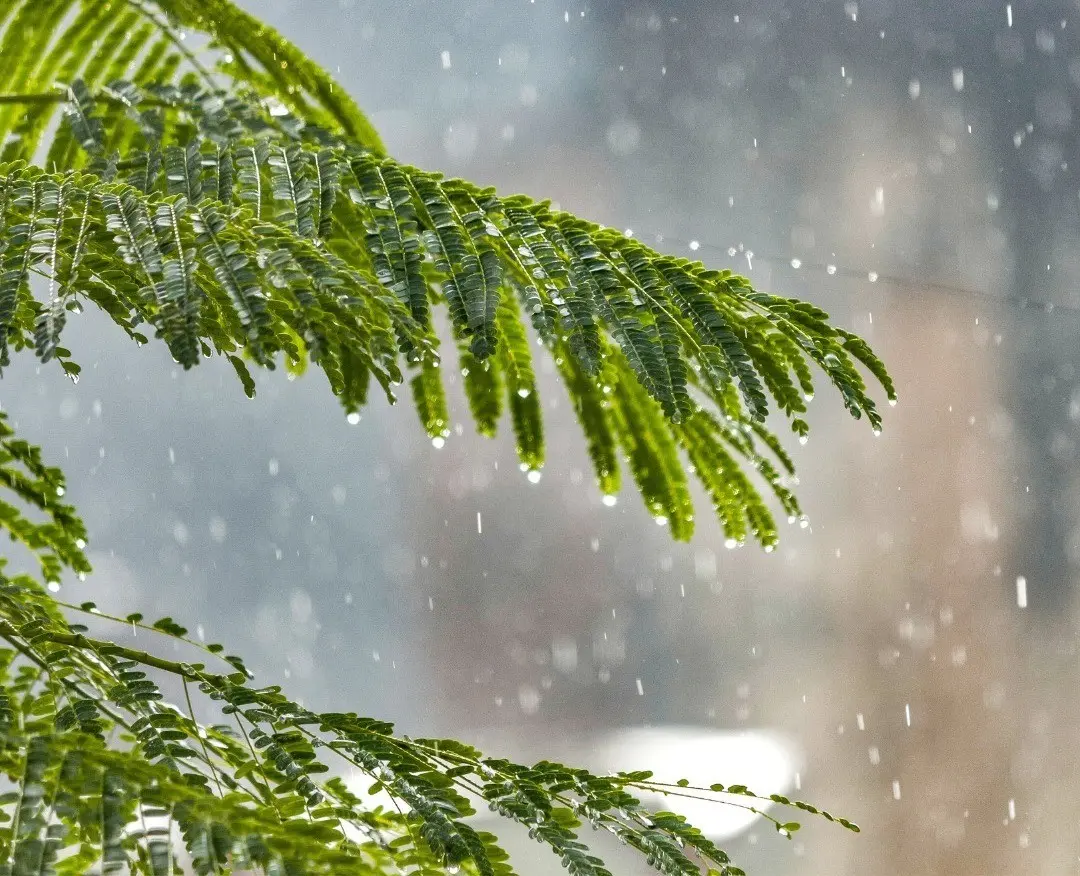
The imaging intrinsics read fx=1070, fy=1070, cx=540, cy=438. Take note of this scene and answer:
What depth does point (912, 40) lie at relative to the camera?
2914 mm

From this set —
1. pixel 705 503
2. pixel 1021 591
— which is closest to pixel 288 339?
pixel 705 503

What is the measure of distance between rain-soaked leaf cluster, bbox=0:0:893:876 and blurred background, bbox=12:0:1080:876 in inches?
93.5

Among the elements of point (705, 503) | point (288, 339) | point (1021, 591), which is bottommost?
point (288, 339)

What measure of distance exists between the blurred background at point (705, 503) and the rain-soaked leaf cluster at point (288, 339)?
2.37 m

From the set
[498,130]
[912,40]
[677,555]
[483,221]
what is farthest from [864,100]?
[483,221]

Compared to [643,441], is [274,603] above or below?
above

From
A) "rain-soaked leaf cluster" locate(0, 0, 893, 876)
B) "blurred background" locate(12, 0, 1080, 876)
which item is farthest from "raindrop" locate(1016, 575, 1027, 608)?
A: "rain-soaked leaf cluster" locate(0, 0, 893, 876)

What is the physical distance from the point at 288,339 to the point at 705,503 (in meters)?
2.71

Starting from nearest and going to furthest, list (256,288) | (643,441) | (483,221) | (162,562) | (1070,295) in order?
(256,288)
(483,221)
(643,441)
(1070,295)
(162,562)

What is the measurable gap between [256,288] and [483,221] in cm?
17

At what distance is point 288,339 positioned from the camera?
0.46 metres

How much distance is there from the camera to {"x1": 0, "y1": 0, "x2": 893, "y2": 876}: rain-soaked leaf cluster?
39cm

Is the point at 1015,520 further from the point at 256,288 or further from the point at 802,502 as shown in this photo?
the point at 256,288

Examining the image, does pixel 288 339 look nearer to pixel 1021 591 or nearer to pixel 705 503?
pixel 705 503
